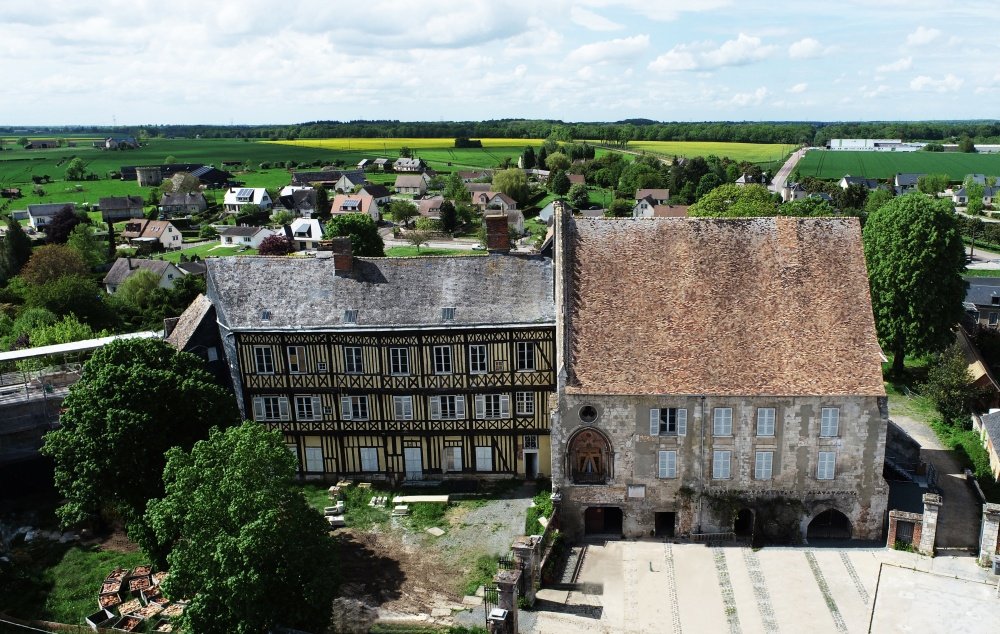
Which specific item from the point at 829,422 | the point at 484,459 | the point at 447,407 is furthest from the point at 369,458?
the point at 829,422

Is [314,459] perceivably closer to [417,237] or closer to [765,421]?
[765,421]

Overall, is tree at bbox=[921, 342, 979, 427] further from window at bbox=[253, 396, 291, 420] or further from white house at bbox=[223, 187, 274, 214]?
white house at bbox=[223, 187, 274, 214]

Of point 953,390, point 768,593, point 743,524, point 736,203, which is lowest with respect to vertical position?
point 768,593

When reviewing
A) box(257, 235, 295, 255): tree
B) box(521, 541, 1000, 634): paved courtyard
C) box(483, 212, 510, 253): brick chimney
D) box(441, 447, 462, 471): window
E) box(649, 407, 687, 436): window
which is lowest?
box(521, 541, 1000, 634): paved courtyard

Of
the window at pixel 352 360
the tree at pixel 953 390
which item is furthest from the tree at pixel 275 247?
the tree at pixel 953 390

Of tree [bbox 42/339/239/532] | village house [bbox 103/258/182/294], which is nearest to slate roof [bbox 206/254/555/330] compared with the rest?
tree [bbox 42/339/239/532]

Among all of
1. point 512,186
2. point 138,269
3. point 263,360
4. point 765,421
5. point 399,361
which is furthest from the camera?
point 512,186

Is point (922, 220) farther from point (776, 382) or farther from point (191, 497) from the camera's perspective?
point (191, 497)
